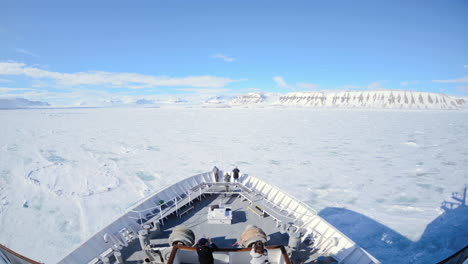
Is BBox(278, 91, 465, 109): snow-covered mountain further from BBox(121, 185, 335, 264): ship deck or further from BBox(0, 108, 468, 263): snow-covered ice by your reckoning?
BBox(121, 185, 335, 264): ship deck

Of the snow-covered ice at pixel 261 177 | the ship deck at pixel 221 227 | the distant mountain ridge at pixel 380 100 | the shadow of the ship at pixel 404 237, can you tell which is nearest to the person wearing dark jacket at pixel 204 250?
the ship deck at pixel 221 227

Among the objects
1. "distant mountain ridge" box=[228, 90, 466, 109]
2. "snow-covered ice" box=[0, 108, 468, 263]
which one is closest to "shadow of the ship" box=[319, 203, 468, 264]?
"snow-covered ice" box=[0, 108, 468, 263]

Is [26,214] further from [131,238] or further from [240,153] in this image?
[240,153]

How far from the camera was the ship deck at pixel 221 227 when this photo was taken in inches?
252

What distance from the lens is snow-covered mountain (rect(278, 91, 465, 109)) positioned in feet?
421

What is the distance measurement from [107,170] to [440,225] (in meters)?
29.1

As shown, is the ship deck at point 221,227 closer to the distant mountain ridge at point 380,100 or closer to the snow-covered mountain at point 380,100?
the distant mountain ridge at point 380,100

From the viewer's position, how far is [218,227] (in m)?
7.58

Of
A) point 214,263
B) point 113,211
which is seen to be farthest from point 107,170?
point 214,263

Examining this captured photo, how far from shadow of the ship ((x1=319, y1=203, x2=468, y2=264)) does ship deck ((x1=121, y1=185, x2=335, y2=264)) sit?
22.8ft

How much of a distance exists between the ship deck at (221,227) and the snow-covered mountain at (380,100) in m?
162

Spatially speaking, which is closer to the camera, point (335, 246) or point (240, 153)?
point (335, 246)

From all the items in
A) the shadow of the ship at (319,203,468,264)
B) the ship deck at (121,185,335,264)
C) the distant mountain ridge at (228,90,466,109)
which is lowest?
the shadow of the ship at (319,203,468,264)

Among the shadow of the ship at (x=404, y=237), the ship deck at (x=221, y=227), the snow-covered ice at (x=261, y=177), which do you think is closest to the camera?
the ship deck at (x=221, y=227)
